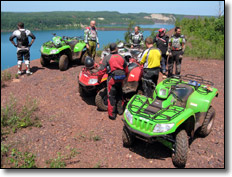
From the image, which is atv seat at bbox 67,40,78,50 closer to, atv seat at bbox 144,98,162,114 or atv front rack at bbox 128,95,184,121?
atv front rack at bbox 128,95,184,121

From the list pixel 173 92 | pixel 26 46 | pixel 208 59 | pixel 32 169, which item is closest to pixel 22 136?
pixel 32 169

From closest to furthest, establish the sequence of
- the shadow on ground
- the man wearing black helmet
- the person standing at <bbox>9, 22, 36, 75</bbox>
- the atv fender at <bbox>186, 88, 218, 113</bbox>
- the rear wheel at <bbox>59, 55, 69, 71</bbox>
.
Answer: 1. the shadow on ground
2. the atv fender at <bbox>186, 88, 218, 113</bbox>
3. the man wearing black helmet
4. the person standing at <bbox>9, 22, 36, 75</bbox>
5. the rear wheel at <bbox>59, 55, 69, 71</bbox>

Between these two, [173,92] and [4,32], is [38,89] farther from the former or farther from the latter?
[173,92]

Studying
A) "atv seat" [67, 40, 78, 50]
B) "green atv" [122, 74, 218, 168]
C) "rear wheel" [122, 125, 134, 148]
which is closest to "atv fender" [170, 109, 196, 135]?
"green atv" [122, 74, 218, 168]

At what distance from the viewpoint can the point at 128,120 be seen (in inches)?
167

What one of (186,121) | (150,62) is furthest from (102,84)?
(186,121)

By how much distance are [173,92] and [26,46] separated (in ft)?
19.2

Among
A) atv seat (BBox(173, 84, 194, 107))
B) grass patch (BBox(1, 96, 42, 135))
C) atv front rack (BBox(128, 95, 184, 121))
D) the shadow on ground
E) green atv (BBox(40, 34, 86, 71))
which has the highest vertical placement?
green atv (BBox(40, 34, 86, 71))

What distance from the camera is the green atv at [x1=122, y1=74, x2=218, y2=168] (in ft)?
13.0

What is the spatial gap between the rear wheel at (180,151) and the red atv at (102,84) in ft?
8.52

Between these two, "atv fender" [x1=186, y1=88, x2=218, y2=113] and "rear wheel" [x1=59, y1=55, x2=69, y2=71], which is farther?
"rear wheel" [x1=59, y1=55, x2=69, y2=71]

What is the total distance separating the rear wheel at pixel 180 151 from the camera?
3955mm

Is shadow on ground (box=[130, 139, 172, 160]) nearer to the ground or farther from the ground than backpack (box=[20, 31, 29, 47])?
nearer to the ground

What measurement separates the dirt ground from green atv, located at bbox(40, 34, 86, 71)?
1.83m
